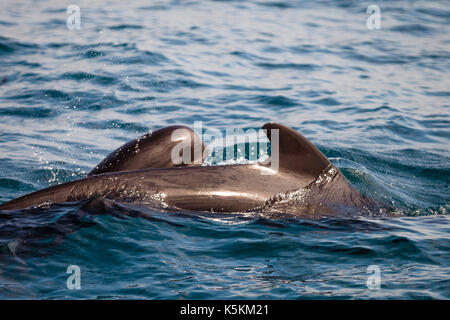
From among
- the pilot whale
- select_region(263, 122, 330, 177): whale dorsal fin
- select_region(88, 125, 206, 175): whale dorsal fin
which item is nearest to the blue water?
the pilot whale

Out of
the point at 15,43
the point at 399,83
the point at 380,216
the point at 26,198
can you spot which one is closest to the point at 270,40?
the point at 399,83

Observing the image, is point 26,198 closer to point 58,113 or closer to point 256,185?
point 256,185

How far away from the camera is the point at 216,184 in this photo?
6863mm

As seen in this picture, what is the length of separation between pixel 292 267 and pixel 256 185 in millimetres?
1152

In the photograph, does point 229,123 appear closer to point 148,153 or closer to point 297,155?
point 148,153

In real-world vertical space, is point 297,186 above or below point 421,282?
above

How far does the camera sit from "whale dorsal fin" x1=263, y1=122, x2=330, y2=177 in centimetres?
701

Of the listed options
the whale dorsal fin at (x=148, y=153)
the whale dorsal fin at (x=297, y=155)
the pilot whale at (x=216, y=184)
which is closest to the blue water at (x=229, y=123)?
the pilot whale at (x=216, y=184)

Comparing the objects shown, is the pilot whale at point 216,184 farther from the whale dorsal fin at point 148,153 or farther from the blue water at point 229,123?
the blue water at point 229,123

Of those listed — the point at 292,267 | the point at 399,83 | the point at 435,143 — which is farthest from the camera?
the point at 399,83

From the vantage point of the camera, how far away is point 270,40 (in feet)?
68.3

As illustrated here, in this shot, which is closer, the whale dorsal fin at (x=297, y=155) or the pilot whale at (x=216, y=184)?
the pilot whale at (x=216, y=184)

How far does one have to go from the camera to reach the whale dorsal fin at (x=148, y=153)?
734cm

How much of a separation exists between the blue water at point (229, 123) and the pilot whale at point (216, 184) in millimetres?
175
